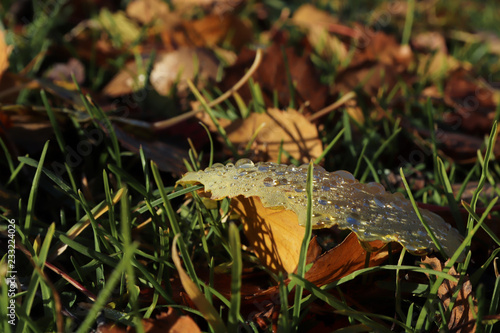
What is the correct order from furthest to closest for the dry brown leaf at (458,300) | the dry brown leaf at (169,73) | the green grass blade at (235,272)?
the dry brown leaf at (169,73)
the dry brown leaf at (458,300)
the green grass blade at (235,272)

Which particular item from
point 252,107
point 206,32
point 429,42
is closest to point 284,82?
point 252,107

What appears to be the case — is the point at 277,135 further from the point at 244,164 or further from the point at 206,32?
the point at 206,32

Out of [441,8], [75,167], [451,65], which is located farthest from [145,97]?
[441,8]

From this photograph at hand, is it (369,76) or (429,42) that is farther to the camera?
(429,42)

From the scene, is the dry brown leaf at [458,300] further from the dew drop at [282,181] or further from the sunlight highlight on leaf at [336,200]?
the dew drop at [282,181]

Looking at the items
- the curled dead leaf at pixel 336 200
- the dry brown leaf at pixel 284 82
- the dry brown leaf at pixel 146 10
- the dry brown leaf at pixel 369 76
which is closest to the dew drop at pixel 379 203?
the curled dead leaf at pixel 336 200

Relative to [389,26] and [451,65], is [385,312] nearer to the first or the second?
[451,65]

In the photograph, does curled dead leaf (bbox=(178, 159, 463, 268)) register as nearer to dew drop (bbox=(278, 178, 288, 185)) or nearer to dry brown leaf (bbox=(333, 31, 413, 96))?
dew drop (bbox=(278, 178, 288, 185))
